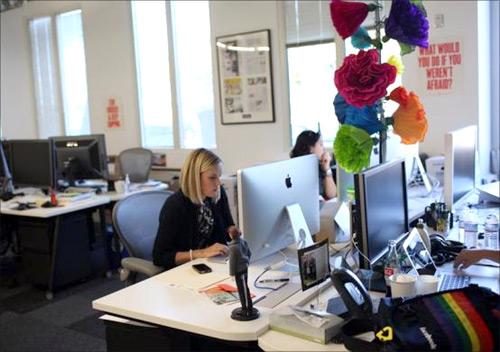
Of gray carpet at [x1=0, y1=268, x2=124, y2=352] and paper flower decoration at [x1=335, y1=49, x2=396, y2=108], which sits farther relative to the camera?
gray carpet at [x1=0, y1=268, x2=124, y2=352]

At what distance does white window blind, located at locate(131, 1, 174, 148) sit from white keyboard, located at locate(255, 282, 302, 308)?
15.3 ft

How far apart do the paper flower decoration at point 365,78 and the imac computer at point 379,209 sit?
0.88 feet

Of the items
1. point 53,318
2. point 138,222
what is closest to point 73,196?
point 53,318

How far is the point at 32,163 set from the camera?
457cm

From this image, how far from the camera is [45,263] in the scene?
→ 417 centimetres

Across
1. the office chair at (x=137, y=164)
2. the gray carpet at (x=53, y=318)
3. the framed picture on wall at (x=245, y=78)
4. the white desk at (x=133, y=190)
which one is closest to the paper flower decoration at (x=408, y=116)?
the gray carpet at (x=53, y=318)

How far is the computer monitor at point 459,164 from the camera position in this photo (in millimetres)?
2623

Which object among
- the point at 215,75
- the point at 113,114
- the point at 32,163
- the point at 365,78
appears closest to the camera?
the point at 365,78

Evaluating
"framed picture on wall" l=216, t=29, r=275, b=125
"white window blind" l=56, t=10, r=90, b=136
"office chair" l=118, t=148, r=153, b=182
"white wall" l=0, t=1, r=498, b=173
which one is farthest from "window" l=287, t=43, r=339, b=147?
"white window blind" l=56, t=10, r=90, b=136

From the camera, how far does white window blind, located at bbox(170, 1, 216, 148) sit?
6.05 meters

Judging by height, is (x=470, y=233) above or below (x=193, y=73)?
below

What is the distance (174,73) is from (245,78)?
3.53 feet

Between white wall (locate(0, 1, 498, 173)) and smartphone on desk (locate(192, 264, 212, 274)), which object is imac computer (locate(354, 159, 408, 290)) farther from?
white wall (locate(0, 1, 498, 173))

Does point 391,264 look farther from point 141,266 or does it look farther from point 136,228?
point 136,228
